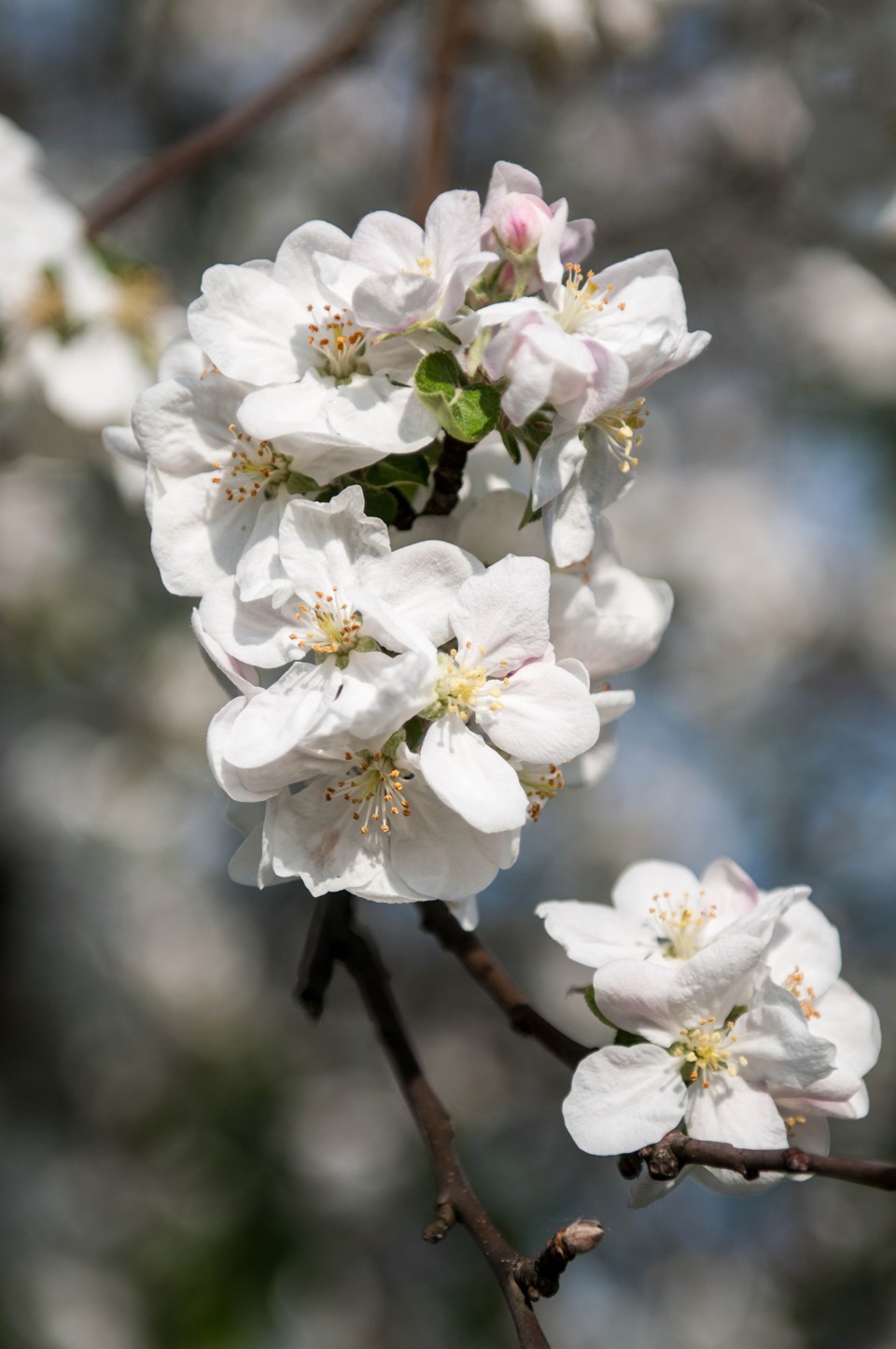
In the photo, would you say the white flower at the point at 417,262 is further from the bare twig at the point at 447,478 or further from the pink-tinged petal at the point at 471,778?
the pink-tinged petal at the point at 471,778

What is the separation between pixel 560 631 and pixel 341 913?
453 mm

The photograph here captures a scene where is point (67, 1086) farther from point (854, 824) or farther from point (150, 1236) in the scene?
point (854, 824)

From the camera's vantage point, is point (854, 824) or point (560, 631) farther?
point (854, 824)

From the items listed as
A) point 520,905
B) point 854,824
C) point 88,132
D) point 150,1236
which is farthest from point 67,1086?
point 88,132

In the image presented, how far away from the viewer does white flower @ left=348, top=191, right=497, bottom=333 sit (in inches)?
41.4

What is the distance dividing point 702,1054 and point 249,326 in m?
0.81

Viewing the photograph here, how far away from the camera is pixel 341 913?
142 cm

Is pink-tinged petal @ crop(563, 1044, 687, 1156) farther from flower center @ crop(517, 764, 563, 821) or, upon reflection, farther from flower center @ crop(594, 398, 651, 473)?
flower center @ crop(594, 398, 651, 473)

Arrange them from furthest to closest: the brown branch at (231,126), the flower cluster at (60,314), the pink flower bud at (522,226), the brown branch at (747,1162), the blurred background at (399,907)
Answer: the blurred background at (399,907), the brown branch at (231,126), the flower cluster at (60,314), the pink flower bud at (522,226), the brown branch at (747,1162)

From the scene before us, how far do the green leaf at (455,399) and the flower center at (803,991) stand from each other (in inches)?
25.1

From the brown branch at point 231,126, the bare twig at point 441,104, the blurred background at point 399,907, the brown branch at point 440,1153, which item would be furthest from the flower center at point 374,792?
the blurred background at point 399,907

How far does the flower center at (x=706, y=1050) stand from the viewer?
43.8 inches

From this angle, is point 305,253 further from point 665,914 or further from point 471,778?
point 665,914

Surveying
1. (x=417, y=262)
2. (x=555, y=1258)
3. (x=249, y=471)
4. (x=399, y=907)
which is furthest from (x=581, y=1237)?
(x=399, y=907)
